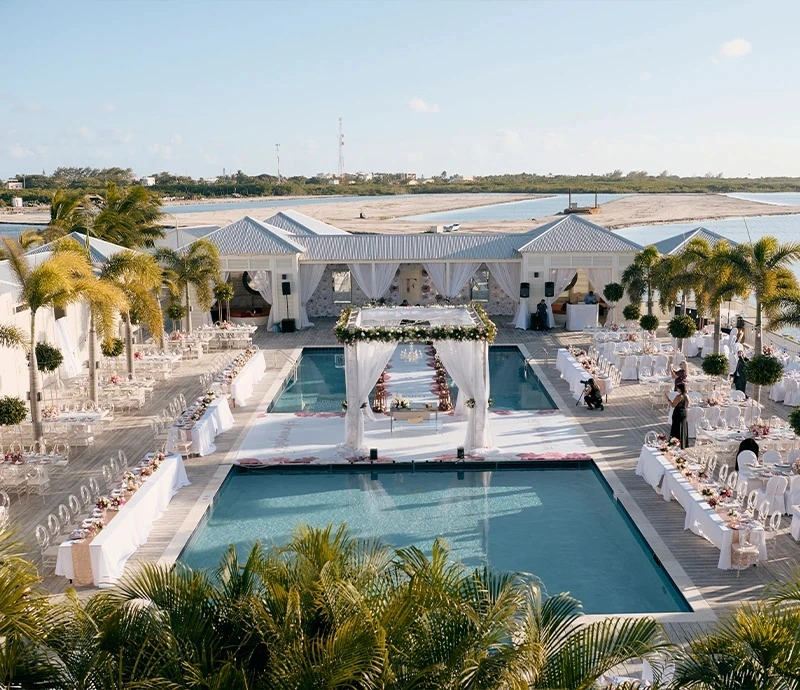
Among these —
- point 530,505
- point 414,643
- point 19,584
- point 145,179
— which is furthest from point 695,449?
point 145,179

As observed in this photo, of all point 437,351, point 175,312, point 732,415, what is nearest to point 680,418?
point 732,415

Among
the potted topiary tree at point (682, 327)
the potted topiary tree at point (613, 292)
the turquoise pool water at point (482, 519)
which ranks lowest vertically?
the turquoise pool water at point (482, 519)

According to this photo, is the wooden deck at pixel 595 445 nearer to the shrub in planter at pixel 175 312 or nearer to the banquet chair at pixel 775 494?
the banquet chair at pixel 775 494

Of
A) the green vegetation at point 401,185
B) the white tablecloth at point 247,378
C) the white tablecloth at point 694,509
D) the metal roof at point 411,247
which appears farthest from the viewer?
the green vegetation at point 401,185

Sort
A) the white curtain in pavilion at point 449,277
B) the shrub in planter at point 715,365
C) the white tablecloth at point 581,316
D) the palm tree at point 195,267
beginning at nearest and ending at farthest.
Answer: the shrub in planter at point 715,365 < the palm tree at point 195,267 < the white tablecloth at point 581,316 < the white curtain in pavilion at point 449,277

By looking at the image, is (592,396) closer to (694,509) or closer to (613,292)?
(694,509)

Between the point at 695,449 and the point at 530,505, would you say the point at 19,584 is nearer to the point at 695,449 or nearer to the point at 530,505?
the point at 530,505

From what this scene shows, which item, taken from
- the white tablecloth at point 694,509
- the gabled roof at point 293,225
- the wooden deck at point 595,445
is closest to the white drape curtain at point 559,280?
the wooden deck at point 595,445
